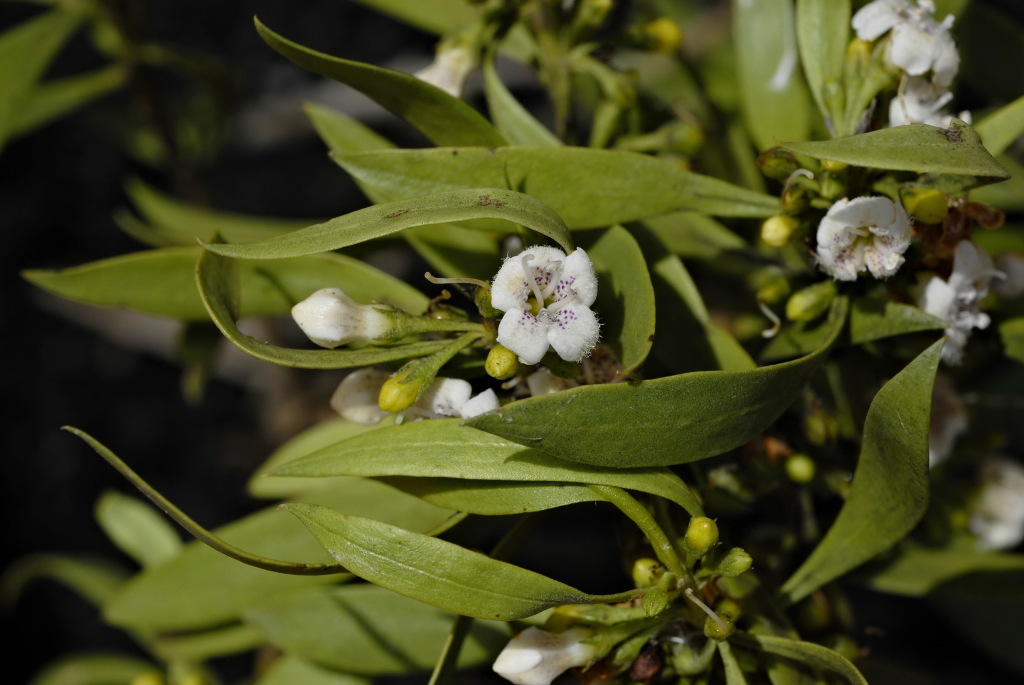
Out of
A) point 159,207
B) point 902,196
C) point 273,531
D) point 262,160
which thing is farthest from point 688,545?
point 262,160

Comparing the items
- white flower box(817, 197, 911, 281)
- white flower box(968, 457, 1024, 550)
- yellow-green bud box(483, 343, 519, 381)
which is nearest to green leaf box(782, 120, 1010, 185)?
white flower box(817, 197, 911, 281)

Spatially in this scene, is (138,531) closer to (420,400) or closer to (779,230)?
(420,400)

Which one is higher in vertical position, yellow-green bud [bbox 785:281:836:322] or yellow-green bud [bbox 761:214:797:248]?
yellow-green bud [bbox 761:214:797:248]

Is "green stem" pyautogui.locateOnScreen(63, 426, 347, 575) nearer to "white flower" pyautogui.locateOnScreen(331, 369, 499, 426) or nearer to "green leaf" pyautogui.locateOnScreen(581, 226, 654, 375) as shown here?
"white flower" pyautogui.locateOnScreen(331, 369, 499, 426)

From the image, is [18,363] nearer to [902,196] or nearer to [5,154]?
[5,154]

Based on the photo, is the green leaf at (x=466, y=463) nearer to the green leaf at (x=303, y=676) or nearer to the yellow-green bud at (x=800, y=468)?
the yellow-green bud at (x=800, y=468)

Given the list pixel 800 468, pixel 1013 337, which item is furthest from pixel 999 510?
pixel 800 468
